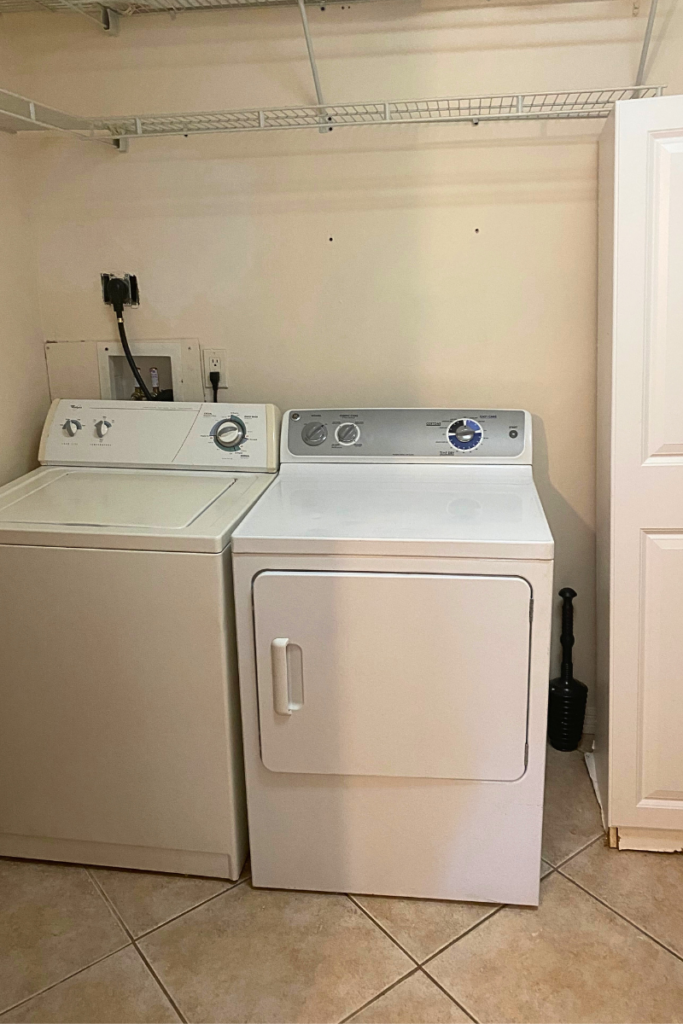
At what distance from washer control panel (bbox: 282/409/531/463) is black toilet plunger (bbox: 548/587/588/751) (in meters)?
0.50

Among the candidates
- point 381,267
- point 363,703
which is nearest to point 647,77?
point 381,267

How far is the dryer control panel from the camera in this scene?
2.19 metres

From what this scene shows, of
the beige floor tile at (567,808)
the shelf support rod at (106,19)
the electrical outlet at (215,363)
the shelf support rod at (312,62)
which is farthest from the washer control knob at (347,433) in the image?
the shelf support rod at (106,19)

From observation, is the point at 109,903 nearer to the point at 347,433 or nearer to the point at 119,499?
the point at 119,499

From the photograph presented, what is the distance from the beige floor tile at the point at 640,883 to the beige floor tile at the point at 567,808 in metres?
0.04

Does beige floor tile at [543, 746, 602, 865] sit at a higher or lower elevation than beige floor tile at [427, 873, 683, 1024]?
higher

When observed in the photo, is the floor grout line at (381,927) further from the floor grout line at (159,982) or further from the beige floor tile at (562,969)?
the floor grout line at (159,982)

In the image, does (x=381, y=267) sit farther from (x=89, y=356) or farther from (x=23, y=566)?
(x=23, y=566)

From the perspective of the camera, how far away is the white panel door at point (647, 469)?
1735 millimetres

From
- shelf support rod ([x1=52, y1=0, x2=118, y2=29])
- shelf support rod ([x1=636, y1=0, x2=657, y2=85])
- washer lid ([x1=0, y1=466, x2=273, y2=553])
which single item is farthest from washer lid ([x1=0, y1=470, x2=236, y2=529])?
shelf support rod ([x1=636, y1=0, x2=657, y2=85])

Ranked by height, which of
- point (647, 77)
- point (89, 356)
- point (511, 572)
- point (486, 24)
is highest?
point (486, 24)

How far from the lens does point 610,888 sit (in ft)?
6.16

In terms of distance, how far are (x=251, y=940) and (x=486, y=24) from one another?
2.21 metres

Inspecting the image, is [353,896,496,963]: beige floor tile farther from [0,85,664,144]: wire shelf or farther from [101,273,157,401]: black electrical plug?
[0,85,664,144]: wire shelf
